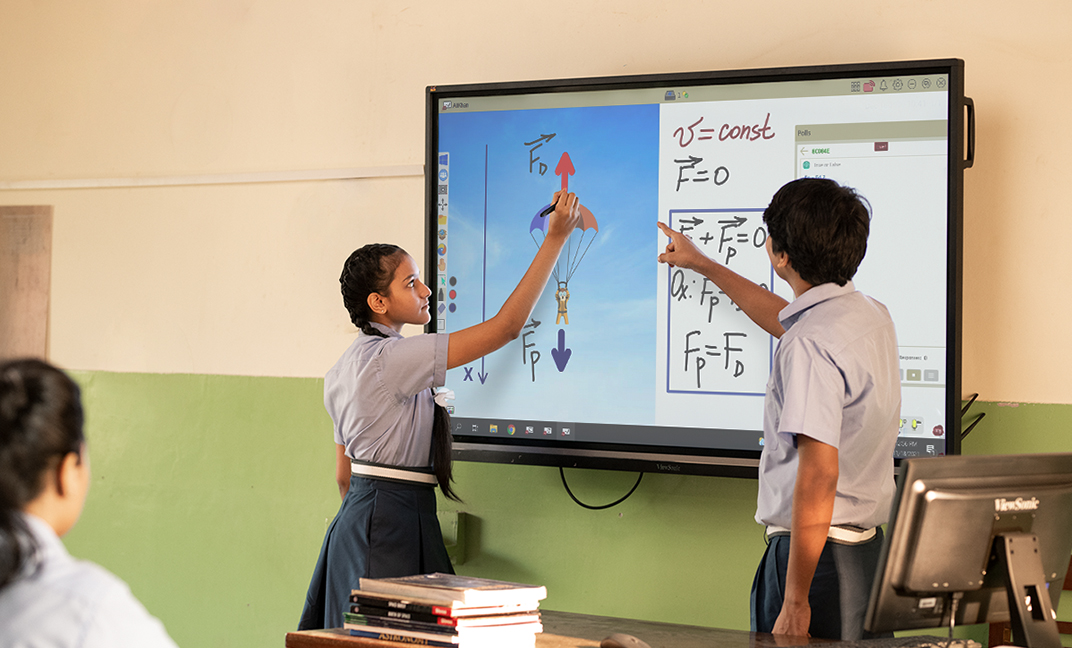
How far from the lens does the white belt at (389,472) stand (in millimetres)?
2322

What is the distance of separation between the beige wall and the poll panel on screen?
19 centimetres

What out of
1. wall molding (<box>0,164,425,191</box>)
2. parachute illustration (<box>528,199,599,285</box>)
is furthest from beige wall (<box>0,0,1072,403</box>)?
parachute illustration (<box>528,199,599,285</box>)

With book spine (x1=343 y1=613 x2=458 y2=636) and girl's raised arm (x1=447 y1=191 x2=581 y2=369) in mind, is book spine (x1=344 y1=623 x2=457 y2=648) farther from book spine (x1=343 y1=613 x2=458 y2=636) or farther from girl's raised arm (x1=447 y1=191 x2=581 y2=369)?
girl's raised arm (x1=447 y1=191 x2=581 y2=369)

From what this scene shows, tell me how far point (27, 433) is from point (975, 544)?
1.35 metres

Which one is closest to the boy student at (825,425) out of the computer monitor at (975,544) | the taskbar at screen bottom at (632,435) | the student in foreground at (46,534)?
the computer monitor at (975,544)

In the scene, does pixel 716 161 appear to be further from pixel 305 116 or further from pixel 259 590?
pixel 259 590

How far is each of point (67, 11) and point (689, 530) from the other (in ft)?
9.63

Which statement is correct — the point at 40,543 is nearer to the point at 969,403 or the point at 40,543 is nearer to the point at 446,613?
the point at 446,613

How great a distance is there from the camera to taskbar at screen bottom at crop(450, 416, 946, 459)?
2.33 metres

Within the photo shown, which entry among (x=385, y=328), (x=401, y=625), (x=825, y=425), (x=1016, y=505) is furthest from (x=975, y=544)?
(x=385, y=328)

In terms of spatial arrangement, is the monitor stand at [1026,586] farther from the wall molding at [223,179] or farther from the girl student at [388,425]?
the wall molding at [223,179]

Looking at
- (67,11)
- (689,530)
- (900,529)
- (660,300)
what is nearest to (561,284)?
(660,300)

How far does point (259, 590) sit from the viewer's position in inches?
123

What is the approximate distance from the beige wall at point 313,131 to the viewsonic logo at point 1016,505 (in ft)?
3.25
